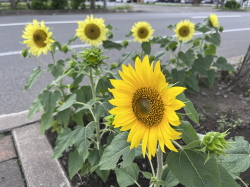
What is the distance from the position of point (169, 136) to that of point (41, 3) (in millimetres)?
12974

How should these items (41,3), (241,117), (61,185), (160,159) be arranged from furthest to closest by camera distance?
(41,3) → (241,117) → (61,185) → (160,159)

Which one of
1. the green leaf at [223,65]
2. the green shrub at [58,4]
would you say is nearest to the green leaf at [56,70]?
the green leaf at [223,65]

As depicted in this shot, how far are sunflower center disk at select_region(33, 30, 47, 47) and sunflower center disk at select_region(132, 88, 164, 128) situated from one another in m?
1.52

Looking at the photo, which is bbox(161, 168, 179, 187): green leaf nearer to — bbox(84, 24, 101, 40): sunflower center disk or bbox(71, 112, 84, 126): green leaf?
bbox(71, 112, 84, 126): green leaf

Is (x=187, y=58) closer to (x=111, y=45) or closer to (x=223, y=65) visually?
(x=223, y=65)

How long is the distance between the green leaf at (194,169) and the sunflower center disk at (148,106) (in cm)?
22

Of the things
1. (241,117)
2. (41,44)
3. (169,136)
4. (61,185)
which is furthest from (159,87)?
(241,117)

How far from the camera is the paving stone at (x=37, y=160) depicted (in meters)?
1.78

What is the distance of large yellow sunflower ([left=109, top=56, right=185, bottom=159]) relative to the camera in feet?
2.93

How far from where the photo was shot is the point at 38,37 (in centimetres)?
220

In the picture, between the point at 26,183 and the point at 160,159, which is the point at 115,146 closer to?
the point at 160,159

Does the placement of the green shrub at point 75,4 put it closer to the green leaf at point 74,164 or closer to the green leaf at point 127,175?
the green leaf at point 74,164

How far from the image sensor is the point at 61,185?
175 cm

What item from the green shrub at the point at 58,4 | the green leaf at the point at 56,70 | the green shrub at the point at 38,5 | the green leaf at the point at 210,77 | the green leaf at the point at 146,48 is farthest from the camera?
the green shrub at the point at 58,4
